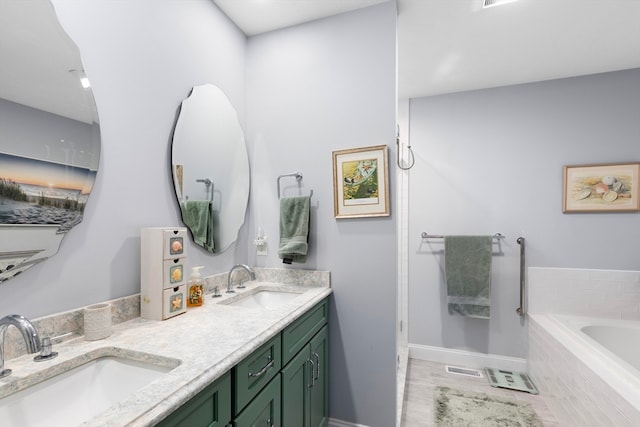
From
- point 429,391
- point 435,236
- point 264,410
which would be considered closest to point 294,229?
point 264,410

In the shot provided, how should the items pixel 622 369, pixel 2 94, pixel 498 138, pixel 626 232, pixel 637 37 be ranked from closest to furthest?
pixel 2 94 < pixel 622 369 < pixel 637 37 < pixel 626 232 < pixel 498 138

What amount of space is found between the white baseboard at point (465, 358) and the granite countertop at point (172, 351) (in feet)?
6.61

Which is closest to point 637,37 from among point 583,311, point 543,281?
point 543,281

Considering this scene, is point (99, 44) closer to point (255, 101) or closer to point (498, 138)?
point (255, 101)

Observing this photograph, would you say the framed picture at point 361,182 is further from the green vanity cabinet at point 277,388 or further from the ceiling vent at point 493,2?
the ceiling vent at point 493,2

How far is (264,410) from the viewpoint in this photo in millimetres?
1123

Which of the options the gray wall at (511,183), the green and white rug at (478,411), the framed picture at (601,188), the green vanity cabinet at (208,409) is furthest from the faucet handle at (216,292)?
the framed picture at (601,188)

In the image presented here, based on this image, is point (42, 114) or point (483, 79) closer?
point (42, 114)

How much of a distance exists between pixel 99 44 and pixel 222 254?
1.21 meters

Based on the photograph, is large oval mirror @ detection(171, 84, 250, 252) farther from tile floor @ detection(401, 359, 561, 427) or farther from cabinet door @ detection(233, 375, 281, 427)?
tile floor @ detection(401, 359, 561, 427)

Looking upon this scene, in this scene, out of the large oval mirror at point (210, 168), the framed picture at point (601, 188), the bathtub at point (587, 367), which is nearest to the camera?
the bathtub at point (587, 367)

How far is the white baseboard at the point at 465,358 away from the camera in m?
2.63

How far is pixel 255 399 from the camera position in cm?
106

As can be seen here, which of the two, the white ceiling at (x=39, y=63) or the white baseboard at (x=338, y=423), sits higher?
the white ceiling at (x=39, y=63)
